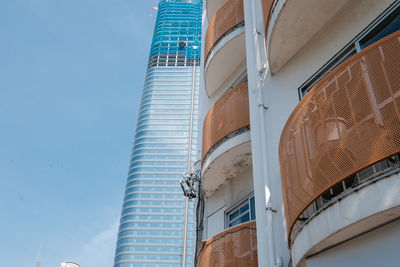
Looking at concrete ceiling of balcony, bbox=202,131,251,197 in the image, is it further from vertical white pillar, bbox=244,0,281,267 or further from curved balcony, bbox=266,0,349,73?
curved balcony, bbox=266,0,349,73

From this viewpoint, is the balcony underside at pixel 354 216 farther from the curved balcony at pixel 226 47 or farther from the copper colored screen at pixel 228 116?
the curved balcony at pixel 226 47

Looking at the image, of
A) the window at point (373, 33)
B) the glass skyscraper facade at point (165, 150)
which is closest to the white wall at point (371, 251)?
the window at point (373, 33)

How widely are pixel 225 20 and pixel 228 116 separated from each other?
3.24 meters

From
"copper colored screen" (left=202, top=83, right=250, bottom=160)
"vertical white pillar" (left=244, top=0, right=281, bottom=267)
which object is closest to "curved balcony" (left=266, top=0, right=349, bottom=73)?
"vertical white pillar" (left=244, top=0, right=281, bottom=267)

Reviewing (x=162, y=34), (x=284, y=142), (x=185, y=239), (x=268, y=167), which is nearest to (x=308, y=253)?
(x=284, y=142)

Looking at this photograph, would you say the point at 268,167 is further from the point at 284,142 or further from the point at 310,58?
the point at 310,58

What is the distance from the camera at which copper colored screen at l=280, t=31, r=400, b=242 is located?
3.61m

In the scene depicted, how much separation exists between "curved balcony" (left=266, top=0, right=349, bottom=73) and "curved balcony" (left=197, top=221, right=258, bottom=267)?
120 inches

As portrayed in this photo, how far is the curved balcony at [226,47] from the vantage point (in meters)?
10.2

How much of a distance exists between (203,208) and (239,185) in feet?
5.04

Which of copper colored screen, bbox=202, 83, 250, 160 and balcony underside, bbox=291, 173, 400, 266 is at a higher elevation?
copper colored screen, bbox=202, 83, 250, 160

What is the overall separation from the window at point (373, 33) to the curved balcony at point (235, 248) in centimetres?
297

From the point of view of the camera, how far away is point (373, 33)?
215 inches

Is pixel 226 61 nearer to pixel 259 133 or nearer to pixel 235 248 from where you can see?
pixel 259 133
